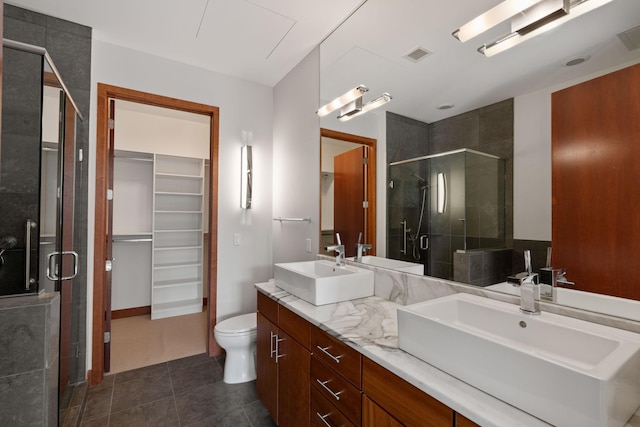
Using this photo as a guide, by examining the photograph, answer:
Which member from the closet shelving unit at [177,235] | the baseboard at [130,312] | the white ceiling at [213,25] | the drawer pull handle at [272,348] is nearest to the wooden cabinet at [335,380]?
the drawer pull handle at [272,348]

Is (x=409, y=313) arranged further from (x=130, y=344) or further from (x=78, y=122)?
(x=130, y=344)

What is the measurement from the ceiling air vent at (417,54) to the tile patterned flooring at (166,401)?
2389mm

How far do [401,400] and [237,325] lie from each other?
176 centimetres

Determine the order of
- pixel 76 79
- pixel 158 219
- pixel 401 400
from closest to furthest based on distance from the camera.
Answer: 1. pixel 401 400
2. pixel 76 79
3. pixel 158 219

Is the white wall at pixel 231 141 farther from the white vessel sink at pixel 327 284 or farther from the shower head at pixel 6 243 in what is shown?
the shower head at pixel 6 243

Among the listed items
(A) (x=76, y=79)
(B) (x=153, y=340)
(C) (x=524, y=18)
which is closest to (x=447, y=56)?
(C) (x=524, y=18)

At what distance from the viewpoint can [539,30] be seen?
1154 millimetres

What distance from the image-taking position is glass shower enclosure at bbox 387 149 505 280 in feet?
4.30

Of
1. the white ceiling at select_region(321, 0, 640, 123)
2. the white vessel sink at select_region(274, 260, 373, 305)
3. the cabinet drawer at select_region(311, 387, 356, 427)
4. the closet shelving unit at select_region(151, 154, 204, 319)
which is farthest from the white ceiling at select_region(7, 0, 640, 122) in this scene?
the closet shelving unit at select_region(151, 154, 204, 319)

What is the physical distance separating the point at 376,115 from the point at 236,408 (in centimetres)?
218

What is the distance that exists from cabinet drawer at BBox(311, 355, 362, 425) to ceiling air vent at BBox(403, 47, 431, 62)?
166 cm

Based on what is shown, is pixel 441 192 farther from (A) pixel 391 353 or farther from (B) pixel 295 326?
(B) pixel 295 326

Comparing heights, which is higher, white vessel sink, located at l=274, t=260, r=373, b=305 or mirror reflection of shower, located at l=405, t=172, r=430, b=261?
mirror reflection of shower, located at l=405, t=172, r=430, b=261

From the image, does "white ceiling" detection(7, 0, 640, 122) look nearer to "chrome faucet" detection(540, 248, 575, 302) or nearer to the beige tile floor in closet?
"chrome faucet" detection(540, 248, 575, 302)
